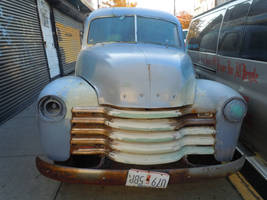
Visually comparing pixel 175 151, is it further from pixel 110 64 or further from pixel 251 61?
pixel 251 61

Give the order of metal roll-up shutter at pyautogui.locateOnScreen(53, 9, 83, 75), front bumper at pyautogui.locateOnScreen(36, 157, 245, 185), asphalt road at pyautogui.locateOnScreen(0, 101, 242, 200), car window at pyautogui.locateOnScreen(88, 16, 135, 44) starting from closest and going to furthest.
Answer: front bumper at pyautogui.locateOnScreen(36, 157, 245, 185) < asphalt road at pyautogui.locateOnScreen(0, 101, 242, 200) < car window at pyautogui.locateOnScreen(88, 16, 135, 44) < metal roll-up shutter at pyautogui.locateOnScreen(53, 9, 83, 75)

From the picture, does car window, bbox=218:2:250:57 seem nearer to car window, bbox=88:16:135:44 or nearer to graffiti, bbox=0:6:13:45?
car window, bbox=88:16:135:44

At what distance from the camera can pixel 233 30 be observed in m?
3.22

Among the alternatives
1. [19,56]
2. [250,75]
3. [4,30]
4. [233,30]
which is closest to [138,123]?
[250,75]

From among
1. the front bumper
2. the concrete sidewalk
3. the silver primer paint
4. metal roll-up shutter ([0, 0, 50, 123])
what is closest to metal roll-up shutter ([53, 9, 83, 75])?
metal roll-up shutter ([0, 0, 50, 123])

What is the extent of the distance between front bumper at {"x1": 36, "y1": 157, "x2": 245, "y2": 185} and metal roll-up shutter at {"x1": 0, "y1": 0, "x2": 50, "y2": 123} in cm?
340

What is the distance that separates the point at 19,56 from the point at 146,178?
516 cm

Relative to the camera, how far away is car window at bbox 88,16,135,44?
3070 mm

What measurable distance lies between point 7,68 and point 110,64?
12.6 ft

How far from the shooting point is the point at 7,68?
15.1ft

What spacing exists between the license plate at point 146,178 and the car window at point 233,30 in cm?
235

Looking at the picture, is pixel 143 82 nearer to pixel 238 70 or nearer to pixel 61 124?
pixel 61 124

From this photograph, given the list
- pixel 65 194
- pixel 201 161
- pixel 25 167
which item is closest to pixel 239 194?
pixel 201 161

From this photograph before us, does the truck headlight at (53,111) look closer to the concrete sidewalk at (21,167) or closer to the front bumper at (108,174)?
the front bumper at (108,174)
